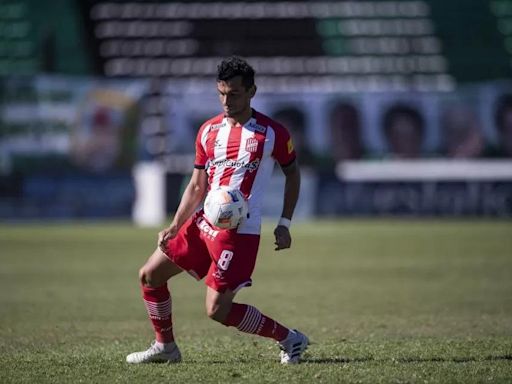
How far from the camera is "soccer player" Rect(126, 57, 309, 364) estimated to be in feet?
24.7

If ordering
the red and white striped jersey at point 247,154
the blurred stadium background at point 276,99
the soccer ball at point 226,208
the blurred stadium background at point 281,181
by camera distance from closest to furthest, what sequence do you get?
1. the soccer ball at point 226,208
2. the red and white striped jersey at point 247,154
3. the blurred stadium background at point 281,181
4. the blurred stadium background at point 276,99

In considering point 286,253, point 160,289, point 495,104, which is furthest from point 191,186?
point 495,104

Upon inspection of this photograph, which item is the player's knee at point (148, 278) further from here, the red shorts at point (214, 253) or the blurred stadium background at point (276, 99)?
the blurred stadium background at point (276, 99)

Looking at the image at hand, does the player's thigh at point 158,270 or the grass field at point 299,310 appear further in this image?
the player's thigh at point 158,270

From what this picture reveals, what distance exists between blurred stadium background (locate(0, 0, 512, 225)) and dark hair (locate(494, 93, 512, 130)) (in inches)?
1.8

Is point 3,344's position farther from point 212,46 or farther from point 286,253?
point 212,46

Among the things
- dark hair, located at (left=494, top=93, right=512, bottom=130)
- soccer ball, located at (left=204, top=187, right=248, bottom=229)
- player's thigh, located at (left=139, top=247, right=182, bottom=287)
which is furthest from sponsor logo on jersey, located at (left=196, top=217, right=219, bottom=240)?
dark hair, located at (left=494, top=93, right=512, bottom=130)

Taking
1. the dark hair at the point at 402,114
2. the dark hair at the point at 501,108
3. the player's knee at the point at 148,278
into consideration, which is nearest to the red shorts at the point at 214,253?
the player's knee at the point at 148,278

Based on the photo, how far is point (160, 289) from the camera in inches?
311

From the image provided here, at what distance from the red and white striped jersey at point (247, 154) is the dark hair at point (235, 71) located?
1.25ft

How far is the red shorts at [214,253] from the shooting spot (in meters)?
7.54

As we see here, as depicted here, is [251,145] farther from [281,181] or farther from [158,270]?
[281,181]

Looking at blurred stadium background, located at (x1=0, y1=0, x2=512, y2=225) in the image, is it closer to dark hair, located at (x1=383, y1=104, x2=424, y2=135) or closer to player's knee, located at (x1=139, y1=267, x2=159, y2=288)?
dark hair, located at (x1=383, y1=104, x2=424, y2=135)

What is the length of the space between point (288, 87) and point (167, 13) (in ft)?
18.5
